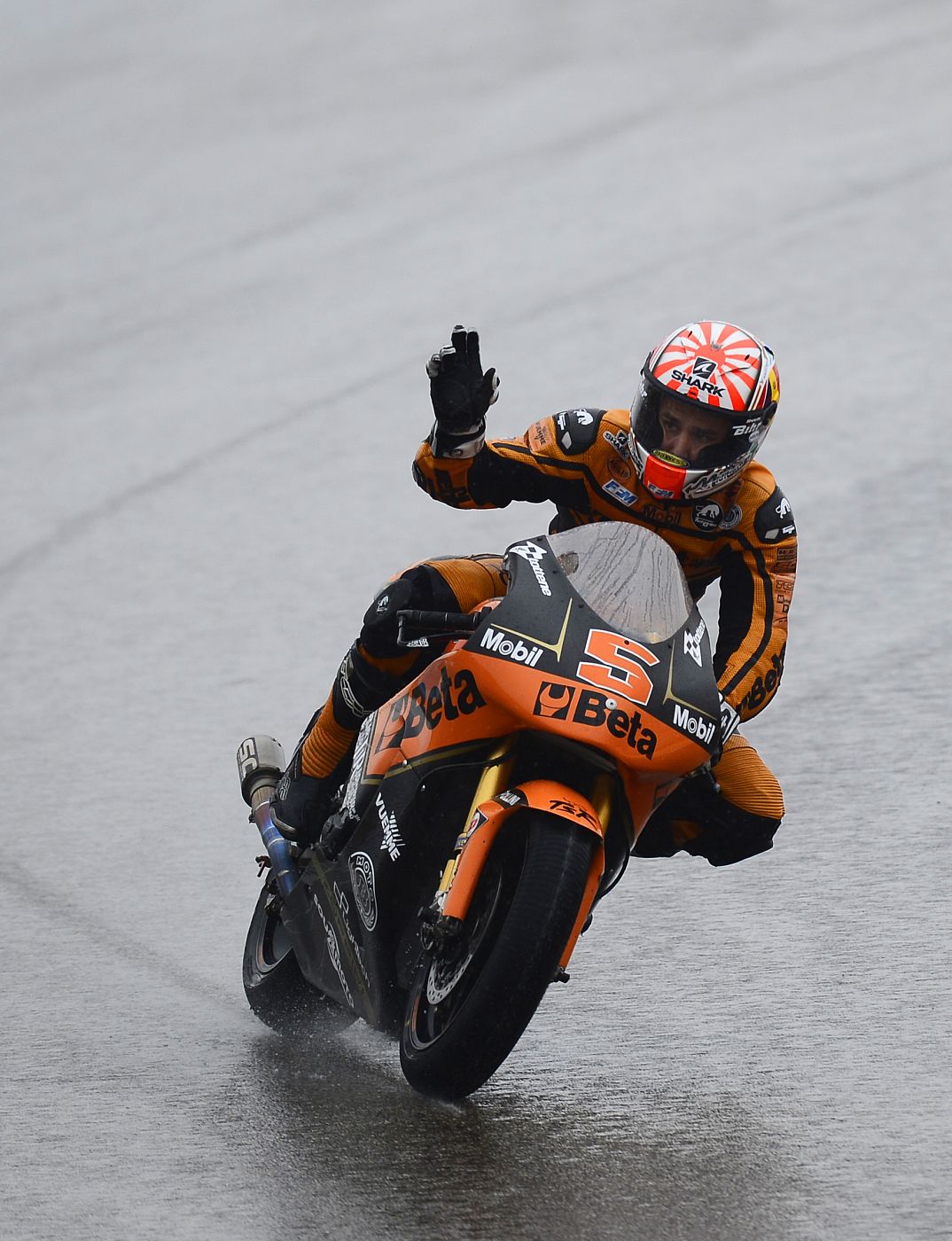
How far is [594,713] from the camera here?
397 centimetres

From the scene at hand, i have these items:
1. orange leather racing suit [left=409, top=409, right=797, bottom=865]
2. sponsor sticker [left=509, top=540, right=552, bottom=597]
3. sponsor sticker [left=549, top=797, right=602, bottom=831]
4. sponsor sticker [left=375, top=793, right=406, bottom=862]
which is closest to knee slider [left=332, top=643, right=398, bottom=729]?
orange leather racing suit [left=409, top=409, right=797, bottom=865]

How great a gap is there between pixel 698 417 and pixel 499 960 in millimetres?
1483

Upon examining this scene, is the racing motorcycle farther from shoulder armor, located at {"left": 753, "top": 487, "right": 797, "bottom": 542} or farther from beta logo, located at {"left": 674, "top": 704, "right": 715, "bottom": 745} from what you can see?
shoulder armor, located at {"left": 753, "top": 487, "right": 797, "bottom": 542}

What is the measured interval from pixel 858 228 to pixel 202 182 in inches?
195

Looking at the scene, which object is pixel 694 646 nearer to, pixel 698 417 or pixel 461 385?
pixel 698 417

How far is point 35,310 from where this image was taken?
12500mm

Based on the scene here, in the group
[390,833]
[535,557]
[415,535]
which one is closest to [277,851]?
[390,833]

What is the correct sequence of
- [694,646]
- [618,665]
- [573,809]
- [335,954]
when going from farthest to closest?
1. [335,954]
2. [694,646]
3. [618,665]
4. [573,809]

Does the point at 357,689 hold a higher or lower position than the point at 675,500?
lower

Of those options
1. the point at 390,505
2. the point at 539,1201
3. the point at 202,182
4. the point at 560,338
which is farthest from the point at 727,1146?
the point at 202,182

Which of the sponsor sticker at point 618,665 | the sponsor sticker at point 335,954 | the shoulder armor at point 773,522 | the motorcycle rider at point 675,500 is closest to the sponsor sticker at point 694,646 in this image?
the sponsor sticker at point 618,665

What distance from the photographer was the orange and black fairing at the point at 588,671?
4004 millimetres

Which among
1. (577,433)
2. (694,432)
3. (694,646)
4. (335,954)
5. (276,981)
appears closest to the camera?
(694,646)

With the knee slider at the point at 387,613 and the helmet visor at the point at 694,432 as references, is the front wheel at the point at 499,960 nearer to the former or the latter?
the knee slider at the point at 387,613
